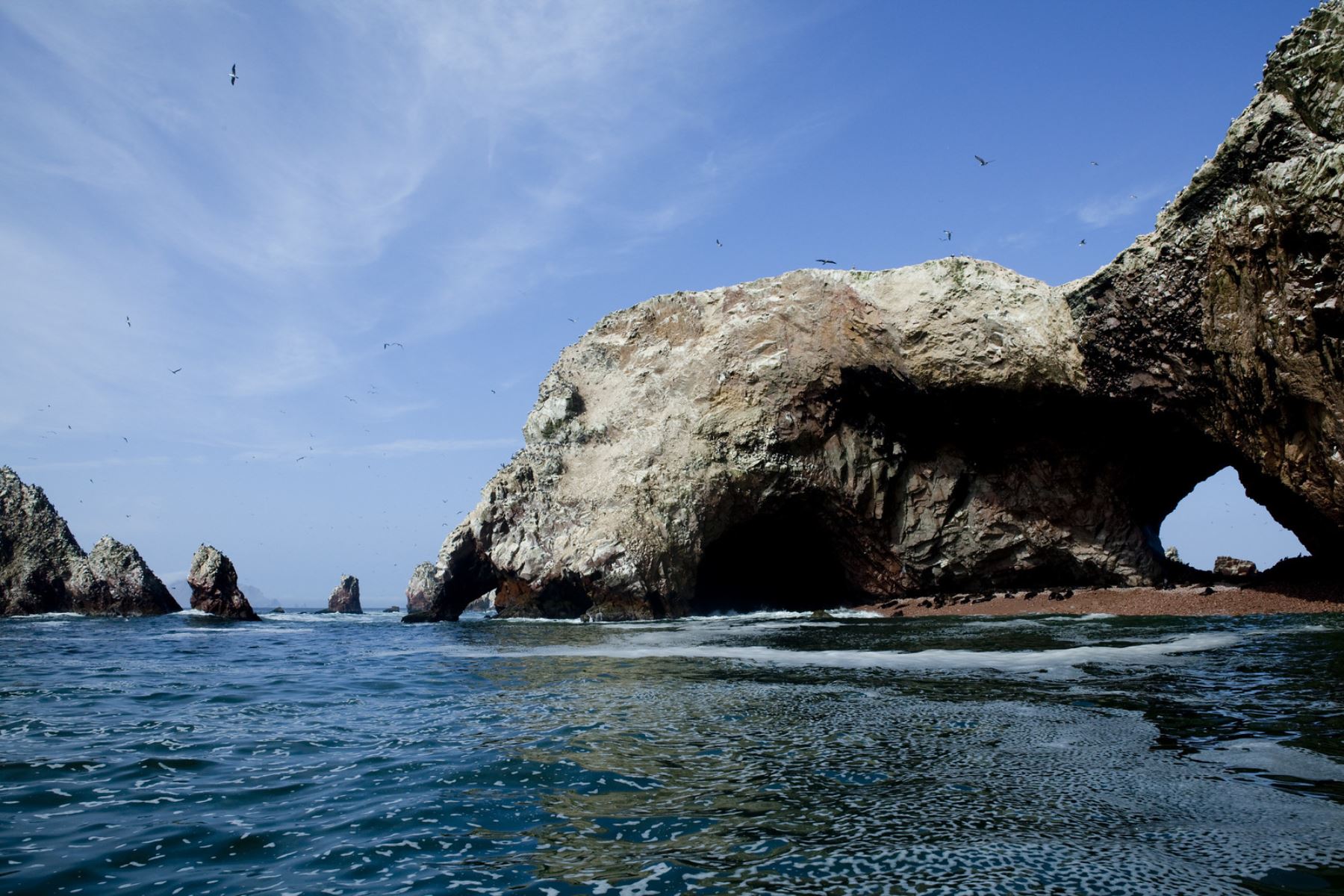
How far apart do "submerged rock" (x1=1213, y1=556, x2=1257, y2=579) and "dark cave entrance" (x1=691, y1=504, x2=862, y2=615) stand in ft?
42.4

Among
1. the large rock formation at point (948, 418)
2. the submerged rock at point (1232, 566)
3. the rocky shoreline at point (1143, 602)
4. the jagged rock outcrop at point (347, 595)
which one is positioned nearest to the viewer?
the large rock formation at point (948, 418)

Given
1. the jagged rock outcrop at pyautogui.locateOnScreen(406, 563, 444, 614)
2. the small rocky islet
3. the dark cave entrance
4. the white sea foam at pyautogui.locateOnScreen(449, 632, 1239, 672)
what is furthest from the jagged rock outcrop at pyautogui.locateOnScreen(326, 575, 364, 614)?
the white sea foam at pyautogui.locateOnScreen(449, 632, 1239, 672)

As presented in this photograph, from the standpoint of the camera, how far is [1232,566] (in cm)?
2919

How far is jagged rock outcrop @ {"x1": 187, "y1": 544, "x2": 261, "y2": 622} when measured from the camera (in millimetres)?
39281

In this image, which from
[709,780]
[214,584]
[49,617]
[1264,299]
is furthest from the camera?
[214,584]

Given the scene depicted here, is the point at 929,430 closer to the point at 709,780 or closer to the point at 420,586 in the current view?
the point at 709,780

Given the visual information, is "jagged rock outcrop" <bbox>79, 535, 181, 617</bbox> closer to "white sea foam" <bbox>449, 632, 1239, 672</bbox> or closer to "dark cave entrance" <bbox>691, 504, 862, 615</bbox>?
"dark cave entrance" <bbox>691, 504, 862, 615</bbox>

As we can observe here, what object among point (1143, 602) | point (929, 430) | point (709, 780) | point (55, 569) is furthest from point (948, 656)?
point (55, 569)

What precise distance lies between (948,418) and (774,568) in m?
11.7

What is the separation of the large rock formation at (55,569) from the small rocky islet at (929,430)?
12 cm

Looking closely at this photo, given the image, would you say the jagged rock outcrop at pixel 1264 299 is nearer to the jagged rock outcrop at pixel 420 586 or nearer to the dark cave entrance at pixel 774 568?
the dark cave entrance at pixel 774 568

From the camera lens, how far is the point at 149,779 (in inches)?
252

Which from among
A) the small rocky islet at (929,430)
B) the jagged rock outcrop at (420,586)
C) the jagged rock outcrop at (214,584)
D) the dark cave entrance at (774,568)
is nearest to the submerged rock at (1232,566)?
the small rocky islet at (929,430)

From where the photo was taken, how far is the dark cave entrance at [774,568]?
106ft
